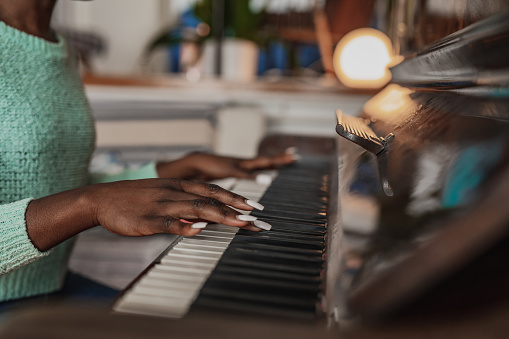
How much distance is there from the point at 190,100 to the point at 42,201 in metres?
1.66

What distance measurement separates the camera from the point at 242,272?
1.70 ft

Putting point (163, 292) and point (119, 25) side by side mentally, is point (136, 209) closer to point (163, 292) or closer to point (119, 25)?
point (163, 292)

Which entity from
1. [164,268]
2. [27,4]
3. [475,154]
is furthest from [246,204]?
[27,4]

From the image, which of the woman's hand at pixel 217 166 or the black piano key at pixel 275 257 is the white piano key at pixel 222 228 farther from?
the woman's hand at pixel 217 166

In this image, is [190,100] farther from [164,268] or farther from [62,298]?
[164,268]

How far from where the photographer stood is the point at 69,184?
1.10 metres

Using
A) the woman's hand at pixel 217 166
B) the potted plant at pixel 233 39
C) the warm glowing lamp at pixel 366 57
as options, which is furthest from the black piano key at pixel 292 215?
the potted plant at pixel 233 39

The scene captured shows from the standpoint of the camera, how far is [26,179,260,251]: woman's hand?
64cm

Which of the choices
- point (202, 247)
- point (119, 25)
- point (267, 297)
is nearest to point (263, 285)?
point (267, 297)

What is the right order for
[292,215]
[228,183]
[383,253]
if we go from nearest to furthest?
[383,253]
[292,215]
[228,183]

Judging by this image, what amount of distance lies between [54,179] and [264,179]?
41 centimetres

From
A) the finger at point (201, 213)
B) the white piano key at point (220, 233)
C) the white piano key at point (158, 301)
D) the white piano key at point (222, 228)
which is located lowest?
the white piano key at point (222, 228)

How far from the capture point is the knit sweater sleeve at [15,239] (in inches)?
28.4

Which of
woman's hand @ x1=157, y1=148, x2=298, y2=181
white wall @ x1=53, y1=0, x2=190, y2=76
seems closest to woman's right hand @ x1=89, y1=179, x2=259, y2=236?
woman's hand @ x1=157, y1=148, x2=298, y2=181
